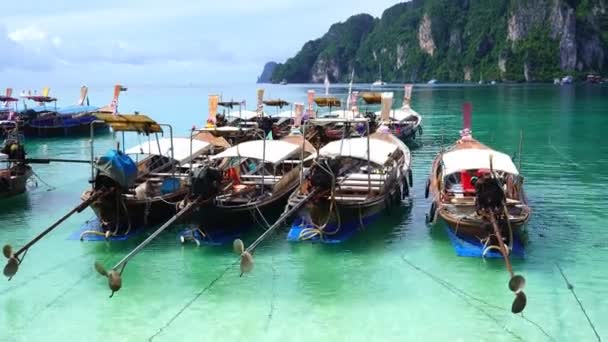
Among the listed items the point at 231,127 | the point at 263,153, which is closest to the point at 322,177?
the point at 263,153

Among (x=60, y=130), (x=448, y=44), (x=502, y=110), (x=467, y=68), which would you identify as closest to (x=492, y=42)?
(x=467, y=68)

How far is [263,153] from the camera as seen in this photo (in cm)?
1695

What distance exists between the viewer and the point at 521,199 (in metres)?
16.1

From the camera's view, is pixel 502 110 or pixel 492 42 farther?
pixel 492 42

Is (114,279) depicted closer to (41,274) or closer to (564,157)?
(41,274)

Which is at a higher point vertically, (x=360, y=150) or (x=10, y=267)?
(x=360, y=150)

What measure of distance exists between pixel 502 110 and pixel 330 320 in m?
53.8

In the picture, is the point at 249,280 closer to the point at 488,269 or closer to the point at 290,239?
the point at 290,239

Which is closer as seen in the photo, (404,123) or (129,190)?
(129,190)

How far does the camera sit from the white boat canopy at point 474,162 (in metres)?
15.6

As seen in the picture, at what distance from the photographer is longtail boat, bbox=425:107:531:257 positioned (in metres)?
14.1

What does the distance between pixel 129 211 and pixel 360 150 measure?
22.3ft

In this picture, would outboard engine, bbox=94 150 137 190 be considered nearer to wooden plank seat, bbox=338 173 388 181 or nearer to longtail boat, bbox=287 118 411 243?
longtail boat, bbox=287 118 411 243

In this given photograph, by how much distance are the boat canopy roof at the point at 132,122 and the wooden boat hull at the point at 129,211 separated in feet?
6.44
